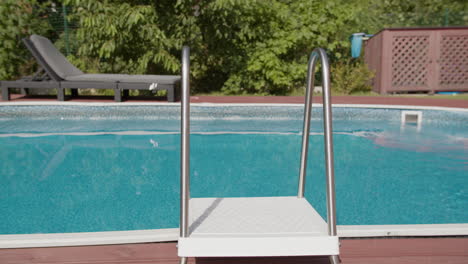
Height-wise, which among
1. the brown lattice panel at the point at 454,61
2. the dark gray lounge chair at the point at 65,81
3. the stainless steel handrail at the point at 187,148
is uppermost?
the brown lattice panel at the point at 454,61

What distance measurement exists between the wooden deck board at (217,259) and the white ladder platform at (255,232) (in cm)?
18

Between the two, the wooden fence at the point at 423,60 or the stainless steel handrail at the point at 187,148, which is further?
the wooden fence at the point at 423,60

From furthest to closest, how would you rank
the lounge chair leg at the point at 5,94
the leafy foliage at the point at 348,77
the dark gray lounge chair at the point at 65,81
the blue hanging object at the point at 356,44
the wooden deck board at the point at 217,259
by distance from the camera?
the blue hanging object at the point at 356,44
the leafy foliage at the point at 348,77
the lounge chair leg at the point at 5,94
the dark gray lounge chair at the point at 65,81
the wooden deck board at the point at 217,259

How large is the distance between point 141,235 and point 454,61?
11.5 meters

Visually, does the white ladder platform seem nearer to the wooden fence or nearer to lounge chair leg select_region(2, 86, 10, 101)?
lounge chair leg select_region(2, 86, 10, 101)

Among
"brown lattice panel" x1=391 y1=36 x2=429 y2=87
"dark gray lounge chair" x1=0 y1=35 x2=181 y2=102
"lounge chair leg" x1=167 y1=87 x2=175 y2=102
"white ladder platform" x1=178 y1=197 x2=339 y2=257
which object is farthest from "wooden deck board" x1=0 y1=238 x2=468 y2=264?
"brown lattice panel" x1=391 y1=36 x2=429 y2=87

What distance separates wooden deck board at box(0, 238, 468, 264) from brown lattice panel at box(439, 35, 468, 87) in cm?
1051

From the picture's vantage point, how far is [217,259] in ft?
6.41

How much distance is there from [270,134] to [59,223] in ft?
13.1

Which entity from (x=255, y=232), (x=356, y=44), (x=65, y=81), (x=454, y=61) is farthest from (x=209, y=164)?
(x=454, y=61)

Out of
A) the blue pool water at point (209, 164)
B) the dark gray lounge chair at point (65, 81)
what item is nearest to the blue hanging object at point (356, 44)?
the blue pool water at point (209, 164)

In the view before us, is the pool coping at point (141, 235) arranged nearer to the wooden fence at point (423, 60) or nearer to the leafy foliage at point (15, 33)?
the leafy foliage at point (15, 33)

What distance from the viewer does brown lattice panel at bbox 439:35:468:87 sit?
1128cm

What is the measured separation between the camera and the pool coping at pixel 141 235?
2.02 metres
